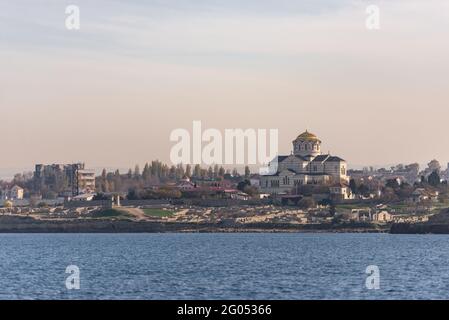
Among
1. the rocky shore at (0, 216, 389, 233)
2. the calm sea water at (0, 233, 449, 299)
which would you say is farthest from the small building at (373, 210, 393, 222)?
the calm sea water at (0, 233, 449, 299)

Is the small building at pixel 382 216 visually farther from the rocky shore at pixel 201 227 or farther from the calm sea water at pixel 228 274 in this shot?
the calm sea water at pixel 228 274

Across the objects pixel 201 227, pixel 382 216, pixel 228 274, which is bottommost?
pixel 228 274

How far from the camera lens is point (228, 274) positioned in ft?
241

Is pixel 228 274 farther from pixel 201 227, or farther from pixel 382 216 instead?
pixel 382 216

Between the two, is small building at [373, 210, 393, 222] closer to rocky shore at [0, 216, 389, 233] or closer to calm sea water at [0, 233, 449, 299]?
rocky shore at [0, 216, 389, 233]

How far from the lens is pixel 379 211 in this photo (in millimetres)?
197500

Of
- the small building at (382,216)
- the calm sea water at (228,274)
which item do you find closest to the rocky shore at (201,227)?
the small building at (382,216)

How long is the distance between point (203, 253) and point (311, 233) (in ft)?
267

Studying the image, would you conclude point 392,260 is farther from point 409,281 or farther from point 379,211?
point 379,211

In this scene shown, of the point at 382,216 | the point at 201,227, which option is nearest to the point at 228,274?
the point at 201,227

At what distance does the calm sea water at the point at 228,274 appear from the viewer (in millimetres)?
61000

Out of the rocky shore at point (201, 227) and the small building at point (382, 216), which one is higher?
the small building at point (382, 216)

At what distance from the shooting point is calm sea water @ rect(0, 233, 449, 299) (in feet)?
200
